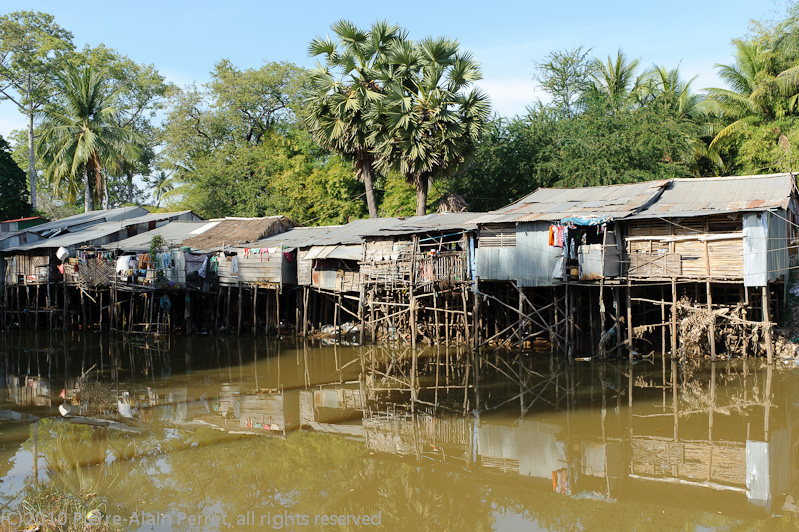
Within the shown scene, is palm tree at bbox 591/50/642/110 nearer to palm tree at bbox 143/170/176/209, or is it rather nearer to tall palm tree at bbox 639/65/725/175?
tall palm tree at bbox 639/65/725/175

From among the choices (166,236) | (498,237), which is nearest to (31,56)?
(166,236)

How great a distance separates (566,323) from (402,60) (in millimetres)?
11392

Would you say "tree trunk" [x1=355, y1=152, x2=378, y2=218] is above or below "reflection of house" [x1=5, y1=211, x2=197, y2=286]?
above

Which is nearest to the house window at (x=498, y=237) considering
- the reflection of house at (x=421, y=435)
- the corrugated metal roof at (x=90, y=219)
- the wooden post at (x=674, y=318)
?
the wooden post at (x=674, y=318)

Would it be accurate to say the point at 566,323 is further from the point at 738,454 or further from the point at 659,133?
the point at 659,133

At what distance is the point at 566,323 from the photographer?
58.6ft

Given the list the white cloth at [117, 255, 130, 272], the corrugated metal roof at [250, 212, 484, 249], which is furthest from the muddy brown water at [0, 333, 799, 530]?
the white cloth at [117, 255, 130, 272]

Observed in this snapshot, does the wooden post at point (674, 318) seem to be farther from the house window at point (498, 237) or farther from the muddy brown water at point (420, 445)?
the house window at point (498, 237)

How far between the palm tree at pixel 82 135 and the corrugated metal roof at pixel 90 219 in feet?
7.68

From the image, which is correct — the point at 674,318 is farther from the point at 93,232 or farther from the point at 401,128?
the point at 93,232

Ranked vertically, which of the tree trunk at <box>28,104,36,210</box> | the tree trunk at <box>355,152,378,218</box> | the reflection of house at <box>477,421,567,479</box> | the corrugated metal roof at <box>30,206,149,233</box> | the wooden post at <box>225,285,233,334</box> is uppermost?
the tree trunk at <box>28,104,36,210</box>

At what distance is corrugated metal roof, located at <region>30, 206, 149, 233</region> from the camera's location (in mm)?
30203

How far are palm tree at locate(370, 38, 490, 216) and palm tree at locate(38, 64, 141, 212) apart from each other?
16924mm

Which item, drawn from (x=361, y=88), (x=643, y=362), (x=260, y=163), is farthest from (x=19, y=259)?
(x=643, y=362)
